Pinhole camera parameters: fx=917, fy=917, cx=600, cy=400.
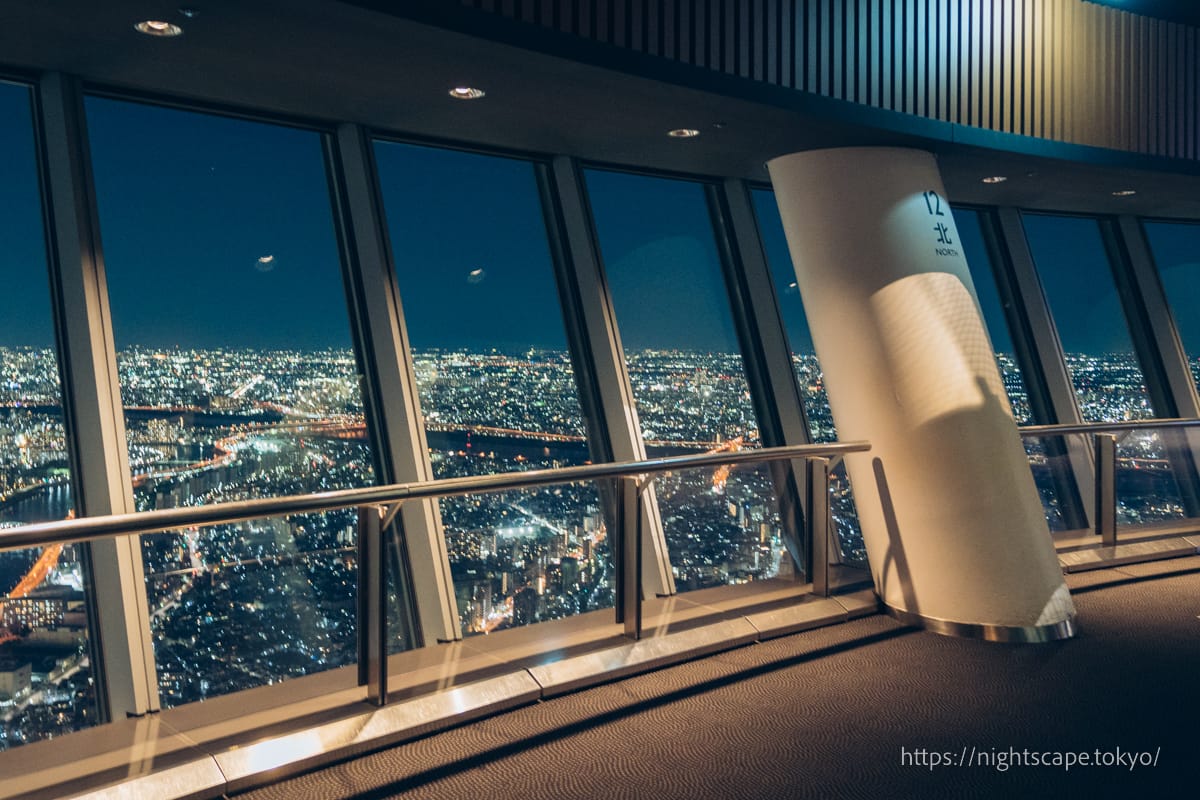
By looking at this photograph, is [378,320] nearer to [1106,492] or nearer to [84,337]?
[84,337]

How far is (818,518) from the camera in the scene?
4.95m

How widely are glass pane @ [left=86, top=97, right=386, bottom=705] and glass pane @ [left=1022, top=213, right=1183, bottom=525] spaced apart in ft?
20.3

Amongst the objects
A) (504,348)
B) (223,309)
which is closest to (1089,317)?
(504,348)

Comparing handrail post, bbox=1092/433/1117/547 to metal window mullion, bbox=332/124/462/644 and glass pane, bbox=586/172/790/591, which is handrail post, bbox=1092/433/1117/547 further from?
metal window mullion, bbox=332/124/462/644

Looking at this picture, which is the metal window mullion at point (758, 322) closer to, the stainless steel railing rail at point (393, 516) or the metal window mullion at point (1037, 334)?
the stainless steel railing rail at point (393, 516)

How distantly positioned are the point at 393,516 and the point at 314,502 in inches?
13.9

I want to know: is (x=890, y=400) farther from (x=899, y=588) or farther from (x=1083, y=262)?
(x=1083, y=262)

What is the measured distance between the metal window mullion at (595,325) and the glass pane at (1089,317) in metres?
4.43

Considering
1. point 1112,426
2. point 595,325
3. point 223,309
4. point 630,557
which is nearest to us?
point 630,557

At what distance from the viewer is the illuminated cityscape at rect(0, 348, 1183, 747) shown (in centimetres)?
316

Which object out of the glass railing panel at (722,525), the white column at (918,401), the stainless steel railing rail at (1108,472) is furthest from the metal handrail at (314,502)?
the stainless steel railing rail at (1108,472)

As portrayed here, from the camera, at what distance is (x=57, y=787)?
278 cm

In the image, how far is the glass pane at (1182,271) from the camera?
28.1 feet

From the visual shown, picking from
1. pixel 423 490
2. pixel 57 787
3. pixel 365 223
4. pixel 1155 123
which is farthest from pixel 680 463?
pixel 1155 123
